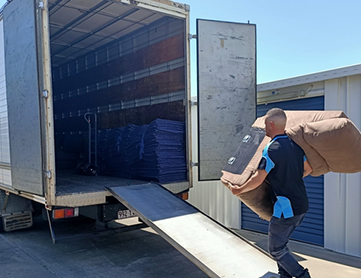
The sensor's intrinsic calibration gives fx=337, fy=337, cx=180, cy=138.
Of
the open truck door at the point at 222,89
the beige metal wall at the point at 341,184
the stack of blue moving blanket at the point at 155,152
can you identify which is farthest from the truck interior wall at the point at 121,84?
the beige metal wall at the point at 341,184

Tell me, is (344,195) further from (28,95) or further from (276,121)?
(28,95)

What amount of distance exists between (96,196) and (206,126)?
1.99m

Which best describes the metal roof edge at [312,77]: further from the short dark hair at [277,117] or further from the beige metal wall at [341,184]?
the short dark hair at [277,117]

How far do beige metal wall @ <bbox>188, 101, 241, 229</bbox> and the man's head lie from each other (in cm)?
388

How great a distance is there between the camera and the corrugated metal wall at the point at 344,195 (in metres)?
5.04

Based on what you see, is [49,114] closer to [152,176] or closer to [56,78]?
[152,176]

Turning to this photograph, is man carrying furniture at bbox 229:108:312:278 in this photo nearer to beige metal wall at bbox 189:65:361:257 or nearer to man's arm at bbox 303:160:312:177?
man's arm at bbox 303:160:312:177

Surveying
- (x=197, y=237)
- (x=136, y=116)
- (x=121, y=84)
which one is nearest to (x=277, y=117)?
(x=197, y=237)

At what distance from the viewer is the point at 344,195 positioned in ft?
17.0

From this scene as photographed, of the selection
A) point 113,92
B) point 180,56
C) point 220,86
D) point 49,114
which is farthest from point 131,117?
point 49,114

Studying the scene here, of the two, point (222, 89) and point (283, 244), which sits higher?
point (222, 89)

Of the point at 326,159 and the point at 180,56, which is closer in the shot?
the point at 326,159

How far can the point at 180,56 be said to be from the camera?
5840mm

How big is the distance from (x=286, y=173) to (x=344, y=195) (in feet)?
8.74
